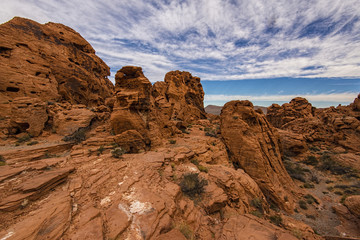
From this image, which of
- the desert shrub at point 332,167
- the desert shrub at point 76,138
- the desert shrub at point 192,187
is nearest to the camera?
the desert shrub at point 192,187

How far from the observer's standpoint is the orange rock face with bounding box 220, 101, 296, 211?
10.9 m

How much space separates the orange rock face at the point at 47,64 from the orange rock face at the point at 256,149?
24.4 meters

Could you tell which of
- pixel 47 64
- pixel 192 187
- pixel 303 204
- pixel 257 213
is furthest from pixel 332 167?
pixel 47 64

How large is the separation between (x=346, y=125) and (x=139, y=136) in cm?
3112

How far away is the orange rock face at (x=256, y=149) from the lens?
10.9 m

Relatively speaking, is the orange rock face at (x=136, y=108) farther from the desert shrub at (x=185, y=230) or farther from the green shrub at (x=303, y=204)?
the green shrub at (x=303, y=204)

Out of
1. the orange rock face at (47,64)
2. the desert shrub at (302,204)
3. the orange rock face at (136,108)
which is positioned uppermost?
the orange rock face at (47,64)

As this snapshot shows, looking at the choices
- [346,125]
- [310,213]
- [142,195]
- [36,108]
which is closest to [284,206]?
[310,213]

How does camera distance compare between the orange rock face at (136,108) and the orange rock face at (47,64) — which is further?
the orange rock face at (47,64)

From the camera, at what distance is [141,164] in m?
7.38

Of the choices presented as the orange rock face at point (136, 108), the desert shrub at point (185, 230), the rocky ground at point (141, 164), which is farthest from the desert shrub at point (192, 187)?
the orange rock face at point (136, 108)

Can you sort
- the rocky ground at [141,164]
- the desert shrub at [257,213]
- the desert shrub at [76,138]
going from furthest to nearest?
the desert shrub at [76,138] < the desert shrub at [257,213] < the rocky ground at [141,164]

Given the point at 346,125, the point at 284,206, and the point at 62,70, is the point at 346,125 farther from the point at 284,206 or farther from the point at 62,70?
the point at 62,70

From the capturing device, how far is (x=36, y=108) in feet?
39.0
